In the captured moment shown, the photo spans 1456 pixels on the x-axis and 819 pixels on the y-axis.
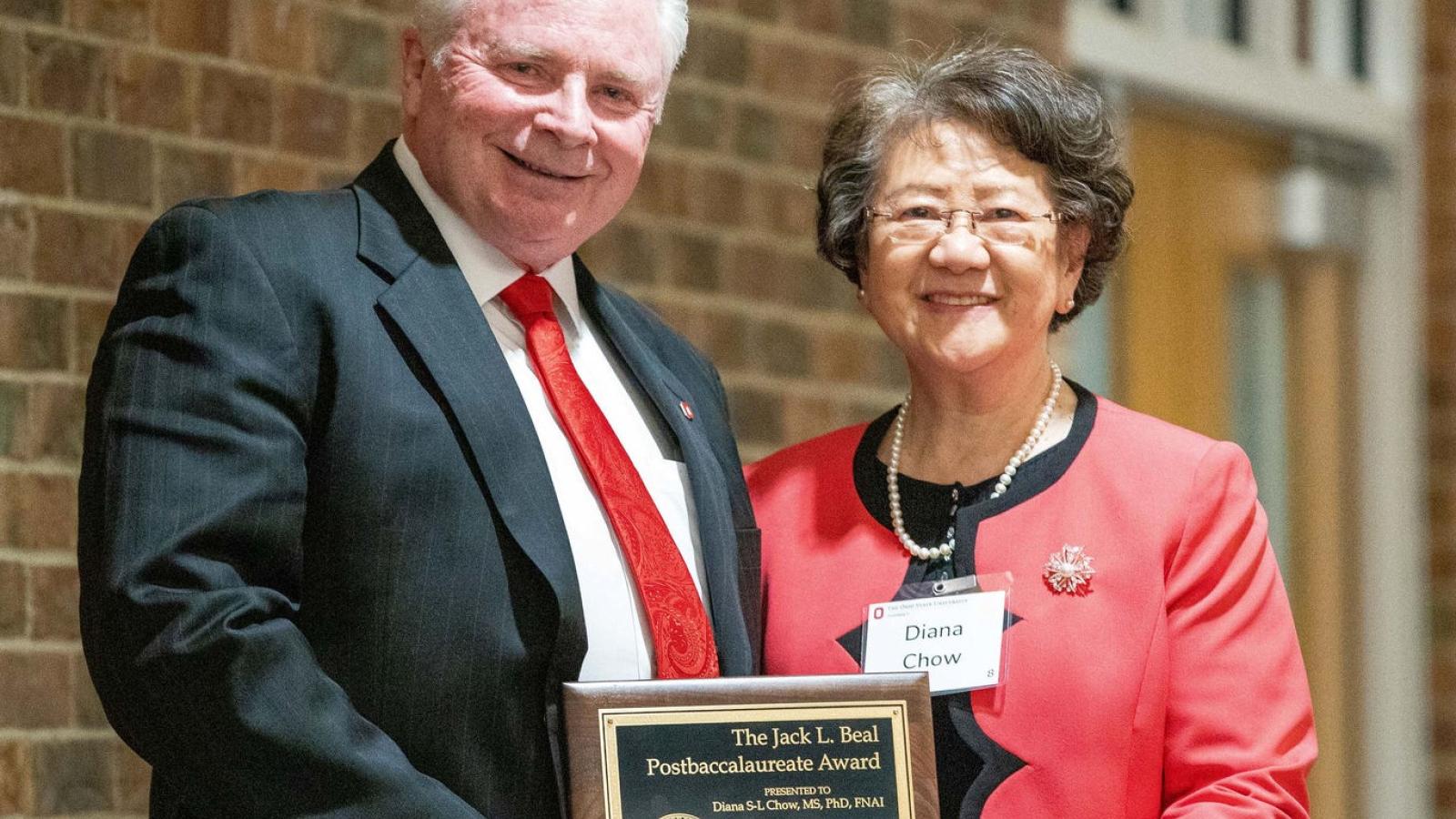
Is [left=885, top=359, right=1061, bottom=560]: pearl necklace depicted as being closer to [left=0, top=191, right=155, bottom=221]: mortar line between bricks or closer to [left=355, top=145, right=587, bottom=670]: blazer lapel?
[left=355, top=145, right=587, bottom=670]: blazer lapel

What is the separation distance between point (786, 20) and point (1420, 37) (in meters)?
2.72

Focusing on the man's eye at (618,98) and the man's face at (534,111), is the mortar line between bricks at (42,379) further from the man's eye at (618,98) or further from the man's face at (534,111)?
the man's eye at (618,98)

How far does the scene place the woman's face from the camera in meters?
2.49

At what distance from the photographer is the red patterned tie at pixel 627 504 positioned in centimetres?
231

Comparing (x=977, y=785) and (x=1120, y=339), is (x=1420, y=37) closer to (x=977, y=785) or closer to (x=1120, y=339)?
(x=1120, y=339)

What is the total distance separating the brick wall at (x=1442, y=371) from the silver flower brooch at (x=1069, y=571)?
3.95 meters

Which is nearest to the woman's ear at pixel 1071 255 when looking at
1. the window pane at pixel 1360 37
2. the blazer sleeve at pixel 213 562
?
the blazer sleeve at pixel 213 562

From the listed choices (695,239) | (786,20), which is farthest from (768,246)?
(786,20)

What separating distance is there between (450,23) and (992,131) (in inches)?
28.2

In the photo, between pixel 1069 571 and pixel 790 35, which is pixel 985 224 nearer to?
pixel 1069 571

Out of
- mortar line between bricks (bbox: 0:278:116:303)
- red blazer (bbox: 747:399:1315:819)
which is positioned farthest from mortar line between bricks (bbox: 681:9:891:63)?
red blazer (bbox: 747:399:1315:819)

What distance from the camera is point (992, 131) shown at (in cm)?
251

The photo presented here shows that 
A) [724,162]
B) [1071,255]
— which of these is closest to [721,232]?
[724,162]

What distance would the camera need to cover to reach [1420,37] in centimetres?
602
